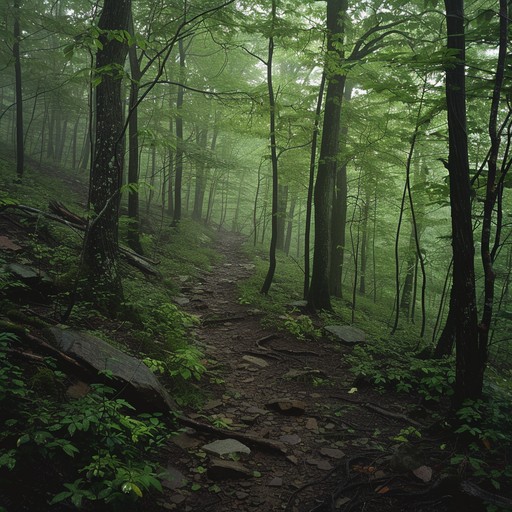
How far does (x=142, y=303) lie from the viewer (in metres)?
6.63

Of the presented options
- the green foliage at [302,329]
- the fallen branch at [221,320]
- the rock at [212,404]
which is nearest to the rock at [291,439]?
the rock at [212,404]

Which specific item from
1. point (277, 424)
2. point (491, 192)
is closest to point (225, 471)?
point (277, 424)

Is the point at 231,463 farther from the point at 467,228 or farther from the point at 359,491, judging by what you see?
the point at 467,228

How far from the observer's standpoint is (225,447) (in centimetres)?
368

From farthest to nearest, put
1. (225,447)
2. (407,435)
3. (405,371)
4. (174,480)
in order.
Result: (405,371), (407,435), (225,447), (174,480)

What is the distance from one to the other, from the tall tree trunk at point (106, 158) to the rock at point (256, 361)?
253cm

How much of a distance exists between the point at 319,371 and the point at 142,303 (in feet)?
11.7

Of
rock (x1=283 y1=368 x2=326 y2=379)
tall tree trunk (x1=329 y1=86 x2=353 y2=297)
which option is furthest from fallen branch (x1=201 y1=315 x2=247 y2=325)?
tall tree trunk (x1=329 y1=86 x2=353 y2=297)

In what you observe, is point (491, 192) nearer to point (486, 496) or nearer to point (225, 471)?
point (486, 496)

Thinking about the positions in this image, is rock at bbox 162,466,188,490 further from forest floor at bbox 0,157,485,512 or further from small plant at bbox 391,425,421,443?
small plant at bbox 391,425,421,443

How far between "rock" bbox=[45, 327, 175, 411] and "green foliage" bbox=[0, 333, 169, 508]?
533 mm

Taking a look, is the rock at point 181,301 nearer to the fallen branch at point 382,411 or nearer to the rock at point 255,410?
the rock at point 255,410

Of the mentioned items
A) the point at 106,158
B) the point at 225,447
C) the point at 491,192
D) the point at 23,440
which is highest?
the point at 106,158

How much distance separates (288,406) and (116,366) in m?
2.39
